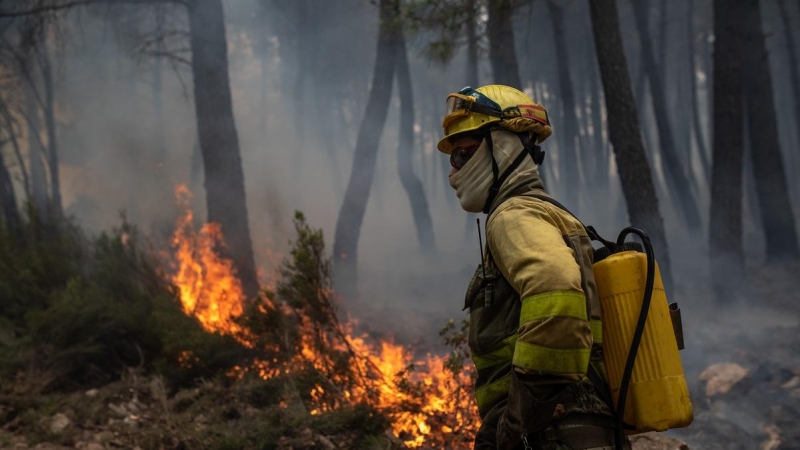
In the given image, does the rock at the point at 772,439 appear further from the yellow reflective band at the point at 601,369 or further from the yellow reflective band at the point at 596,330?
the yellow reflective band at the point at 596,330

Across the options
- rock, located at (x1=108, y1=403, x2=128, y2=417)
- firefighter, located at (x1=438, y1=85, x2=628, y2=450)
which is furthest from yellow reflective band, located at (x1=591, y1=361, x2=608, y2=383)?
rock, located at (x1=108, y1=403, x2=128, y2=417)

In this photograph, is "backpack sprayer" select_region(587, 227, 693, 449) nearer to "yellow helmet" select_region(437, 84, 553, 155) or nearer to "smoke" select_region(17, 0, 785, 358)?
"yellow helmet" select_region(437, 84, 553, 155)

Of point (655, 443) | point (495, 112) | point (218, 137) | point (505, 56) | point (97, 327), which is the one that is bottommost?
point (655, 443)

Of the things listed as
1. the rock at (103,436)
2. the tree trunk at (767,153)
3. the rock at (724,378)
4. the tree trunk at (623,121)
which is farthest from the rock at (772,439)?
the tree trunk at (767,153)

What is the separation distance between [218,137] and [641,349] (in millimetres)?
8105

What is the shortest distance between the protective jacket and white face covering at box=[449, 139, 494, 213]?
0.26ft

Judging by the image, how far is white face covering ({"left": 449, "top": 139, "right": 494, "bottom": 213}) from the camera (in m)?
2.48

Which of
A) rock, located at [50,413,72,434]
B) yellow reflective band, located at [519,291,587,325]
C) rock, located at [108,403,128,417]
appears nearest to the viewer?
yellow reflective band, located at [519,291,587,325]

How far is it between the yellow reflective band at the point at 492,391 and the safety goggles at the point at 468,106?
102cm

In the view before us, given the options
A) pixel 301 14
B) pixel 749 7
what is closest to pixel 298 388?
pixel 749 7

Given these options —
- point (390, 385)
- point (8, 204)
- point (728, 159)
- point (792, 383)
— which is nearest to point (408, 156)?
point (728, 159)

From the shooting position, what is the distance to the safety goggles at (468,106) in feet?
8.12

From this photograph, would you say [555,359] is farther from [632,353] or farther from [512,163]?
[512,163]

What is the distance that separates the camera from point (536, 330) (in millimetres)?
1962
